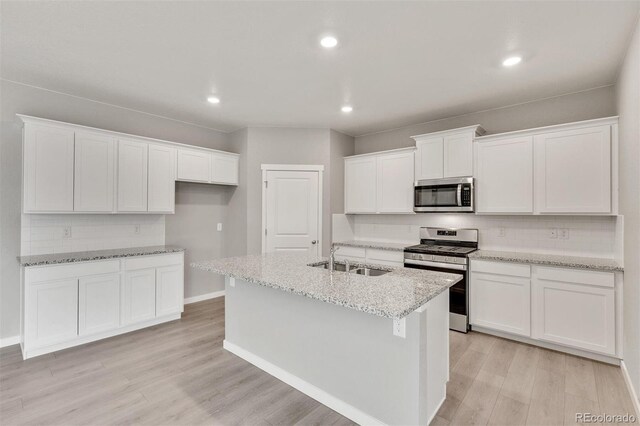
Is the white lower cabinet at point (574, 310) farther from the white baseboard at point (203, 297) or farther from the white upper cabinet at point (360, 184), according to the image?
the white baseboard at point (203, 297)

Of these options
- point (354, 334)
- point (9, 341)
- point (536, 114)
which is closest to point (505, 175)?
point (536, 114)

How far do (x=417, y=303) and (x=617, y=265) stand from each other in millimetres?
2548

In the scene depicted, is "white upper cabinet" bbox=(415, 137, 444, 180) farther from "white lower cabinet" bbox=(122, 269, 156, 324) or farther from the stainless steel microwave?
"white lower cabinet" bbox=(122, 269, 156, 324)

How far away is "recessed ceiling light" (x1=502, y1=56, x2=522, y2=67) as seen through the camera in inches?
104

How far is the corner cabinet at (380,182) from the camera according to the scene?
174 inches

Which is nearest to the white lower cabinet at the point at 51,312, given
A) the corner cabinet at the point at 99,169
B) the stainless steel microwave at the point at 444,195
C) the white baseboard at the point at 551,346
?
the corner cabinet at the point at 99,169

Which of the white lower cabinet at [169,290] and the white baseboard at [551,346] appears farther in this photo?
the white lower cabinet at [169,290]

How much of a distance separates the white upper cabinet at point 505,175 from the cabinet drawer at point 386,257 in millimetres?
1132

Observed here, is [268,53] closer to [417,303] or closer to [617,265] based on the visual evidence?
[417,303]

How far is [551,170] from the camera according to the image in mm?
3260

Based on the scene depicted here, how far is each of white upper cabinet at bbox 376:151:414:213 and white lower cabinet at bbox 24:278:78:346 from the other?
389cm

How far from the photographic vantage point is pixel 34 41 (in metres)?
2.42

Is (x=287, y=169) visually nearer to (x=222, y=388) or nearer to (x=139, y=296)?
(x=139, y=296)

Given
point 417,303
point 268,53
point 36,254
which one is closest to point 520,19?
point 268,53
